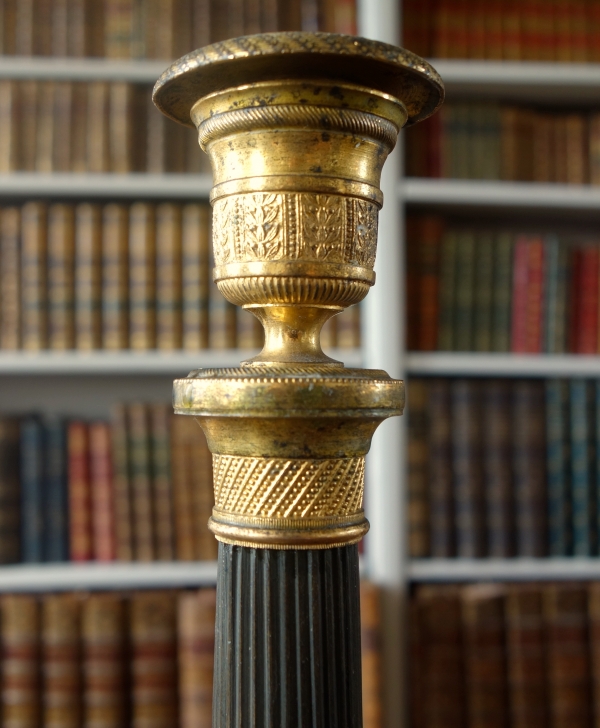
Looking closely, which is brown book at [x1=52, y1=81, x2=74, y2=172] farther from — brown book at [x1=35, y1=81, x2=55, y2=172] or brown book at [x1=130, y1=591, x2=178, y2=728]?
brown book at [x1=130, y1=591, x2=178, y2=728]

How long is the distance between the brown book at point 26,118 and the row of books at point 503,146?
2.31ft

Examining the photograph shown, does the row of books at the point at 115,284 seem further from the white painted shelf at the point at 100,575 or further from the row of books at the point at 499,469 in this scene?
the white painted shelf at the point at 100,575

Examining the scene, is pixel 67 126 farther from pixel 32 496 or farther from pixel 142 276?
pixel 32 496

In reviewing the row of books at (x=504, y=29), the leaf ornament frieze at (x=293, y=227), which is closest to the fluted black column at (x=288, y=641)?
the leaf ornament frieze at (x=293, y=227)

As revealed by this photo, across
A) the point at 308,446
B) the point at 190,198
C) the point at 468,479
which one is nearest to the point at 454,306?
the point at 468,479

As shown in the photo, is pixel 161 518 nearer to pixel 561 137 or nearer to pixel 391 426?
pixel 391 426

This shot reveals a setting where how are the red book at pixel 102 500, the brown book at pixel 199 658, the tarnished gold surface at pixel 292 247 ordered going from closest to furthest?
the tarnished gold surface at pixel 292 247 → the brown book at pixel 199 658 → the red book at pixel 102 500

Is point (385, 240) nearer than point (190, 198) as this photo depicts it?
Yes

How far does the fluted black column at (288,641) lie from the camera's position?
37 centimetres

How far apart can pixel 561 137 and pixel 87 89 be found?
3.03 ft

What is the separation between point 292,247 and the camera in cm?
36

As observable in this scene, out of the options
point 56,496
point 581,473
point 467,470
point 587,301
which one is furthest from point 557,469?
point 56,496

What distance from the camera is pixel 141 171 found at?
134 cm

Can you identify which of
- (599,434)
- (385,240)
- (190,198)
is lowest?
(599,434)
